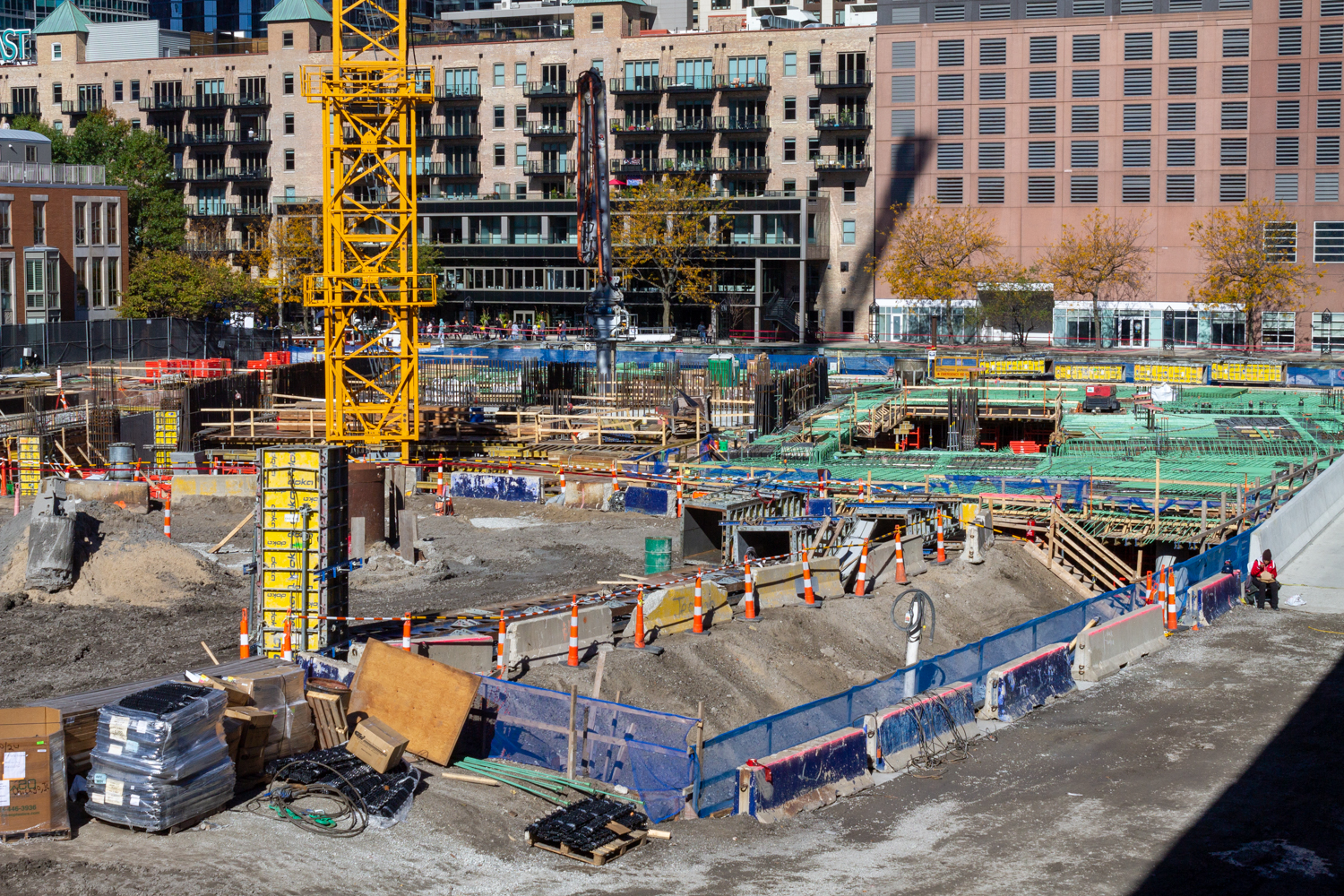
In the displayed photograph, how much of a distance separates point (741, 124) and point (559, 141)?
13613 millimetres

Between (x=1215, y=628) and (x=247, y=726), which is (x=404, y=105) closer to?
(x=1215, y=628)

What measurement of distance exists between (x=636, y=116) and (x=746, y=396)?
2400 inches

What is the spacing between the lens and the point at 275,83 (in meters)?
117

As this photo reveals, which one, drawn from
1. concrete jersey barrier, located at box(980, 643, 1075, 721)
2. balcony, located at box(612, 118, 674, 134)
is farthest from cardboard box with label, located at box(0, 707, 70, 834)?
balcony, located at box(612, 118, 674, 134)

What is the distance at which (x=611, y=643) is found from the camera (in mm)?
22453

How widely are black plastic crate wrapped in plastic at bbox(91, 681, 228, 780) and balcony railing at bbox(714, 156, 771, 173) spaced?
95.1 metres

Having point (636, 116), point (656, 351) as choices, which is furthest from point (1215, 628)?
point (636, 116)

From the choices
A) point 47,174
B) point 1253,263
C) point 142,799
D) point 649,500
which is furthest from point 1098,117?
point 142,799

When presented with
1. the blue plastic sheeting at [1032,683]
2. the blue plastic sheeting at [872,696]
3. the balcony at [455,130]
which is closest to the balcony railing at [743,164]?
the balcony at [455,130]

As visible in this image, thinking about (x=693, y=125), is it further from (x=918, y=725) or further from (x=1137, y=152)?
(x=918, y=725)

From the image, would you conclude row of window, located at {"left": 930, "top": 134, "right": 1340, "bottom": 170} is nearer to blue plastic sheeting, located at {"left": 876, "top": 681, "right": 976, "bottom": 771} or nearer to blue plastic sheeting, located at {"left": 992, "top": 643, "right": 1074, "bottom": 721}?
blue plastic sheeting, located at {"left": 992, "top": 643, "right": 1074, "bottom": 721}

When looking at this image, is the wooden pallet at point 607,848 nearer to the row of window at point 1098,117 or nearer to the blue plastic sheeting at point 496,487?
the blue plastic sheeting at point 496,487

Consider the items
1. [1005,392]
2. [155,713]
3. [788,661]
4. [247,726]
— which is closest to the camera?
[155,713]

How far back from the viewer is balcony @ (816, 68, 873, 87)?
103 meters
